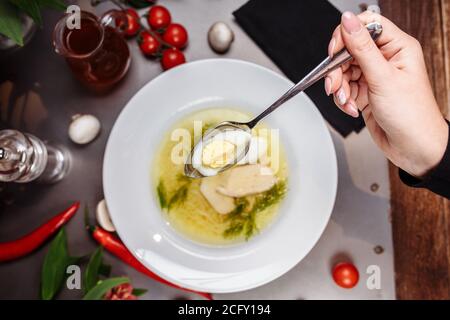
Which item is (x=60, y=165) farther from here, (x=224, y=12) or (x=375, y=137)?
(x=375, y=137)

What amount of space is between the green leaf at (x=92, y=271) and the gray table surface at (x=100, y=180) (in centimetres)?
5

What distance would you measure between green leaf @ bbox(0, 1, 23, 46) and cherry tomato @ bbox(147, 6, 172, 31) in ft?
0.91

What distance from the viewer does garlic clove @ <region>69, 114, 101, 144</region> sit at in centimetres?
99

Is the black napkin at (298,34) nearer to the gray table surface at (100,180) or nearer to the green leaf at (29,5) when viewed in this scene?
the gray table surface at (100,180)

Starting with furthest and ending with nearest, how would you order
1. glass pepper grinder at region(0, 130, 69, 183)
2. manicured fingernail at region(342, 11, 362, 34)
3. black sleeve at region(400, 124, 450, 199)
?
glass pepper grinder at region(0, 130, 69, 183)
black sleeve at region(400, 124, 450, 199)
manicured fingernail at region(342, 11, 362, 34)

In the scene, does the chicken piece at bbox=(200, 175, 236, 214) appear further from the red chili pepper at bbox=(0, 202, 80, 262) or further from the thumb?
the thumb

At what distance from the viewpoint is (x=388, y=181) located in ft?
3.38

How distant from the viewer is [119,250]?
98cm

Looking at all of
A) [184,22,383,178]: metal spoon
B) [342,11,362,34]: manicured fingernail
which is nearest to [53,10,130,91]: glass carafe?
[184,22,383,178]: metal spoon

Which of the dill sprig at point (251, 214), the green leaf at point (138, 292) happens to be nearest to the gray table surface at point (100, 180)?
the green leaf at point (138, 292)

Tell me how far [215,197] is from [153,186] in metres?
0.14

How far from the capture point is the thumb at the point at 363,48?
67cm

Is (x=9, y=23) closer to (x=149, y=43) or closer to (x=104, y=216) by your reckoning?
(x=149, y=43)
